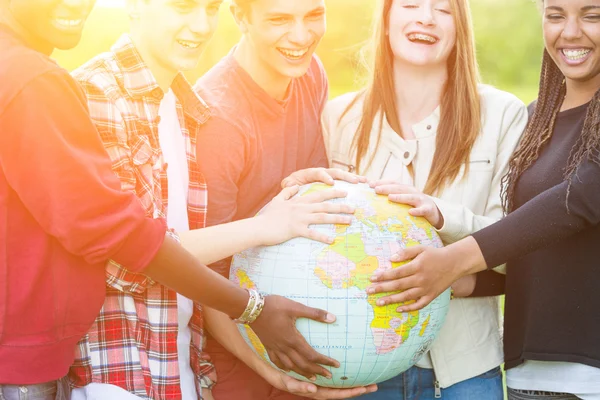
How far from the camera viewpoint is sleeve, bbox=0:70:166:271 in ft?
8.53

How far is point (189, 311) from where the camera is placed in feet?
11.7

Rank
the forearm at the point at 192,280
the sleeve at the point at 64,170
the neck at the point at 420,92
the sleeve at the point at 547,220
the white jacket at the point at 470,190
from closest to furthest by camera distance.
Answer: the sleeve at the point at 64,170
the forearm at the point at 192,280
the sleeve at the point at 547,220
the white jacket at the point at 470,190
the neck at the point at 420,92

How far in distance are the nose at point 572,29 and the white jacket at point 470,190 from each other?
1.38 feet

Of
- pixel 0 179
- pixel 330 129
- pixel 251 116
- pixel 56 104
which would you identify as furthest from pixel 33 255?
pixel 330 129

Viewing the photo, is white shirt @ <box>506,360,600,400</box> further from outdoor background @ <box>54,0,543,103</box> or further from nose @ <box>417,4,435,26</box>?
outdoor background @ <box>54,0,543,103</box>

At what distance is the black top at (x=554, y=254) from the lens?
133 inches

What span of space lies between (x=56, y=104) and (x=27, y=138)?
0.14m

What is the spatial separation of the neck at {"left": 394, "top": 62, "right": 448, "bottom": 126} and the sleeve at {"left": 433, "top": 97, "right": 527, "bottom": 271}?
1.15 feet

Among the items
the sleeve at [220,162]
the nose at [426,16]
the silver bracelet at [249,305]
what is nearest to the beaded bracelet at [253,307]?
the silver bracelet at [249,305]

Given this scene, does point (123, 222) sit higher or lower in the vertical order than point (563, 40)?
lower

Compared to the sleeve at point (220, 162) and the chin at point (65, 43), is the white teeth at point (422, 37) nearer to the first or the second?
the sleeve at point (220, 162)

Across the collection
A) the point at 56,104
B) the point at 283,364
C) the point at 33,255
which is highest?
the point at 56,104

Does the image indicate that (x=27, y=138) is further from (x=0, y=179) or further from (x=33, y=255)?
(x=33, y=255)

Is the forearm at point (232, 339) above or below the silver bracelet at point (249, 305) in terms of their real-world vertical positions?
below
